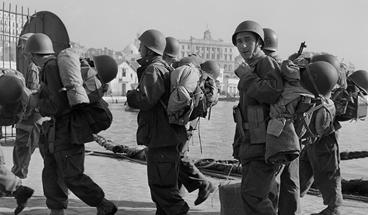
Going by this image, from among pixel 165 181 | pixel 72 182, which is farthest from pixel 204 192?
pixel 72 182

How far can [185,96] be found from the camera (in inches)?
225

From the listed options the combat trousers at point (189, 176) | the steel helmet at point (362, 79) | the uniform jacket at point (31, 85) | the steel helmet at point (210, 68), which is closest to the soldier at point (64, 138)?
the combat trousers at point (189, 176)

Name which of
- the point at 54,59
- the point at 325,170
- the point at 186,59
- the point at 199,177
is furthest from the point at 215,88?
the point at 54,59

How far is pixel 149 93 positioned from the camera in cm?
572

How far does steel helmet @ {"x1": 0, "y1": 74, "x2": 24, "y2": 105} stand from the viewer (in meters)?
5.98

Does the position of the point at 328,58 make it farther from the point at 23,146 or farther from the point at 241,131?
the point at 23,146

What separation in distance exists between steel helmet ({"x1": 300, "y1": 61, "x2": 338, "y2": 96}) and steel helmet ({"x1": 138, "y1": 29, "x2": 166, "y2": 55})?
1.82m

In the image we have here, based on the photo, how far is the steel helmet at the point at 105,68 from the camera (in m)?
6.05

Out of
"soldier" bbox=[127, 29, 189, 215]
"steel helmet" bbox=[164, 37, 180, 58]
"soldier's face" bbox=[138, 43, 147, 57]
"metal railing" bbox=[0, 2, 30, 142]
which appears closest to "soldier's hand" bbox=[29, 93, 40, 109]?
"soldier" bbox=[127, 29, 189, 215]

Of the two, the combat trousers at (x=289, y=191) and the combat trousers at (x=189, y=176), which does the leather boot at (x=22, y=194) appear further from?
the combat trousers at (x=289, y=191)

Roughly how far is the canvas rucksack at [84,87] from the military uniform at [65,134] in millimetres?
87

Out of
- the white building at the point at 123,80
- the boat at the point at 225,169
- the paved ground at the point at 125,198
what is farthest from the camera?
the white building at the point at 123,80

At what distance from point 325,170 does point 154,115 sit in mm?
2193

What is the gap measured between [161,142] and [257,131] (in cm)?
133
